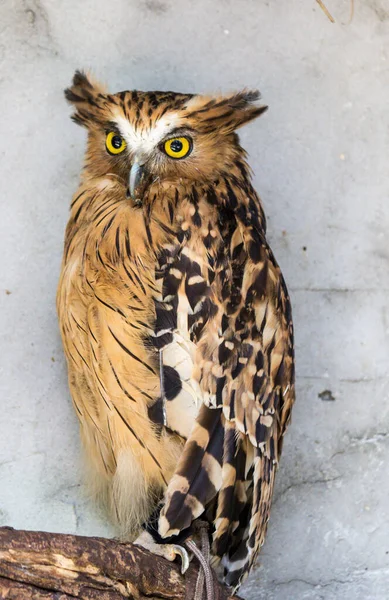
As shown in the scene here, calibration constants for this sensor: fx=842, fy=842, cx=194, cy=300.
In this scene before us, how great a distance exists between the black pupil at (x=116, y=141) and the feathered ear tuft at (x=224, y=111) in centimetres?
19

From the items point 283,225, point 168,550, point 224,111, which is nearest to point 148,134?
point 224,111

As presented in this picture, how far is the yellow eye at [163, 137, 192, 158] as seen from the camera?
2.20m

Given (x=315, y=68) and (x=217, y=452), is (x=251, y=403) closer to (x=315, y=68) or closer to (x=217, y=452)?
(x=217, y=452)

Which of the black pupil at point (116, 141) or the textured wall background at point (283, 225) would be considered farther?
the textured wall background at point (283, 225)

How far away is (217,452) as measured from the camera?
2.05 m

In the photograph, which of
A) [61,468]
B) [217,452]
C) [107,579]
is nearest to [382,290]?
[217,452]

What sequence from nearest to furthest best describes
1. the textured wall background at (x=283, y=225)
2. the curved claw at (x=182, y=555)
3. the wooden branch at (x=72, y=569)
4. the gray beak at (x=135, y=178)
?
the wooden branch at (x=72, y=569), the curved claw at (x=182, y=555), the gray beak at (x=135, y=178), the textured wall background at (x=283, y=225)

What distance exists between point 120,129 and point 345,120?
86 centimetres

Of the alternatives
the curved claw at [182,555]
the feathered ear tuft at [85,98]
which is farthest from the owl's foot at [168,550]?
the feathered ear tuft at [85,98]

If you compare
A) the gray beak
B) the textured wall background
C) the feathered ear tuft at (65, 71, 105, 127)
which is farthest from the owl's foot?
the feathered ear tuft at (65, 71, 105, 127)

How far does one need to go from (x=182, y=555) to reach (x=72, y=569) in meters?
0.32

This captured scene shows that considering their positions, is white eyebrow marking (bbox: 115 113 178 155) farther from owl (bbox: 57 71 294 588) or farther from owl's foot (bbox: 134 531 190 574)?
owl's foot (bbox: 134 531 190 574)

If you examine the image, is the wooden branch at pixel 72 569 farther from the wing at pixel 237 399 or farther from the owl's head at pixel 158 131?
the owl's head at pixel 158 131

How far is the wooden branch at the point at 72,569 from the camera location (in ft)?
5.76
